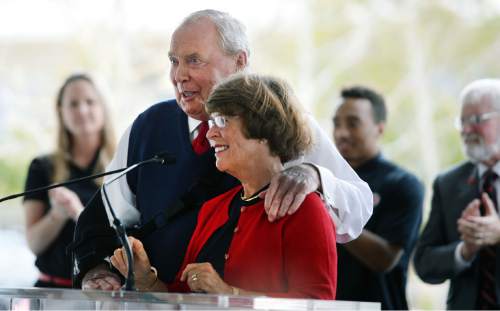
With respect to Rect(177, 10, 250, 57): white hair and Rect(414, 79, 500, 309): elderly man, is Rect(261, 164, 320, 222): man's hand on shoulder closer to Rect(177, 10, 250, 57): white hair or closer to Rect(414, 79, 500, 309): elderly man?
Rect(177, 10, 250, 57): white hair

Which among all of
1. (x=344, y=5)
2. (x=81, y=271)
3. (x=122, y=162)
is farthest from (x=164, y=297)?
(x=344, y=5)

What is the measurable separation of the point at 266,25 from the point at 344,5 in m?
0.74

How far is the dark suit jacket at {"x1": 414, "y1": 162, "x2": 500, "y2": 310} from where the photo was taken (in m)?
3.57

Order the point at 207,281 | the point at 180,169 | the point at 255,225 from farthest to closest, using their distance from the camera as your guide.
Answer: the point at 180,169, the point at 255,225, the point at 207,281

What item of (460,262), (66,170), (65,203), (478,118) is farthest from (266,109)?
(66,170)

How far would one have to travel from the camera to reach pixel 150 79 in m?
8.39

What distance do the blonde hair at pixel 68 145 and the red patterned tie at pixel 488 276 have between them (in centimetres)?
161

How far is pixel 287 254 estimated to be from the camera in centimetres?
200

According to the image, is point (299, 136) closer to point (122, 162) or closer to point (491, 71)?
point (122, 162)

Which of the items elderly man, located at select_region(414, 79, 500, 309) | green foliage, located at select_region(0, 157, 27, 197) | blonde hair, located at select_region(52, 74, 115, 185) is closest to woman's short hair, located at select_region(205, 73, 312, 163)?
elderly man, located at select_region(414, 79, 500, 309)

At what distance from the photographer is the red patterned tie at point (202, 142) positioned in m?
2.50

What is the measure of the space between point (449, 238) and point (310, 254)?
6.19 ft

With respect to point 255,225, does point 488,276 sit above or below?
below

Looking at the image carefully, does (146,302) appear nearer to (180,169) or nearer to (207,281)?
(207,281)
